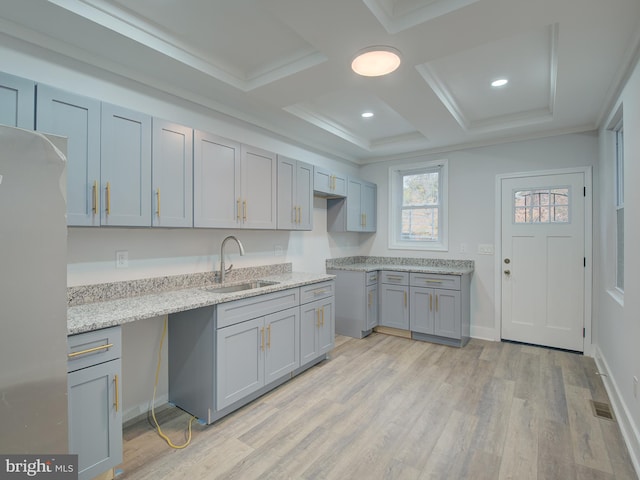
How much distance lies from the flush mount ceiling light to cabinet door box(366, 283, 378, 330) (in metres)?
2.61

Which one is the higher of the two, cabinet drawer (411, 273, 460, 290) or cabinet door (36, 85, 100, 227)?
cabinet door (36, 85, 100, 227)

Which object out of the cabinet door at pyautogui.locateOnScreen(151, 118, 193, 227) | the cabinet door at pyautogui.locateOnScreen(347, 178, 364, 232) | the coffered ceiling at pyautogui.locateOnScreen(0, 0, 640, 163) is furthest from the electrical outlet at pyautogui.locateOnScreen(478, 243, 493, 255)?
the cabinet door at pyautogui.locateOnScreen(151, 118, 193, 227)

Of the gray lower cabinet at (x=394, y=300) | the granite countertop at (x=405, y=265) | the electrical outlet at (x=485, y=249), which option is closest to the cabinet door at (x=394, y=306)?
the gray lower cabinet at (x=394, y=300)

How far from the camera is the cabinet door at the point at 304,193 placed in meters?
3.44

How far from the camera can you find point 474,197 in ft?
13.8

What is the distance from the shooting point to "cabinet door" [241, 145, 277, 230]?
9.27 ft

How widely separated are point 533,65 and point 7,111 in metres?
3.38

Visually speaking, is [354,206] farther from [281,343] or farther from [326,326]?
[281,343]

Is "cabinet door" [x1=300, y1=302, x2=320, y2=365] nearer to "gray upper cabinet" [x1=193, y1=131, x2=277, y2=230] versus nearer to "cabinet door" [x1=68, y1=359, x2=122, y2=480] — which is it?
"gray upper cabinet" [x1=193, y1=131, x2=277, y2=230]

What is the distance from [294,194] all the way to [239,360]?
1.71 m

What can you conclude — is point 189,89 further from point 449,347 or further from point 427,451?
point 449,347

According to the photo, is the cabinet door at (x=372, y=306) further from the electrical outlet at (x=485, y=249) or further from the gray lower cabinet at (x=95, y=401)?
the gray lower cabinet at (x=95, y=401)

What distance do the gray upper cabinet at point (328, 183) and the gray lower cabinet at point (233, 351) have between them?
135 cm

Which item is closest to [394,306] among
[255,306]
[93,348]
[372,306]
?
[372,306]
